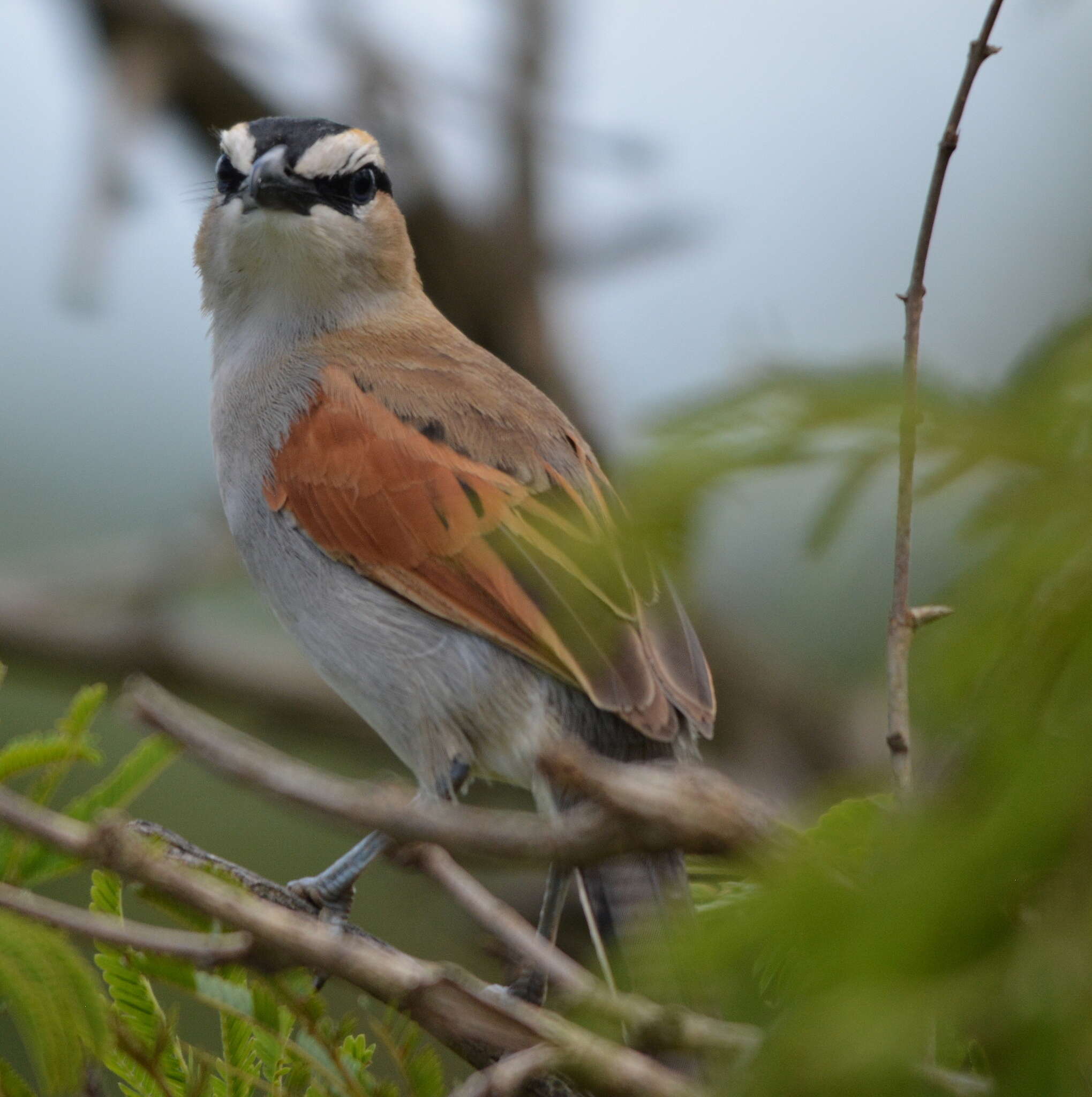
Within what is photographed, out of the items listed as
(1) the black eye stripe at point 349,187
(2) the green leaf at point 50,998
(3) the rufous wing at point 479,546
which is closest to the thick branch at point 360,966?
(2) the green leaf at point 50,998

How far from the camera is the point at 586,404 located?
7438mm

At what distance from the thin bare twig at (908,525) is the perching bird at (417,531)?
0.75m

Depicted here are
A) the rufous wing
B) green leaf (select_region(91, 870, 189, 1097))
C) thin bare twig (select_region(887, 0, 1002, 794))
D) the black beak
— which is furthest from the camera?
the black beak

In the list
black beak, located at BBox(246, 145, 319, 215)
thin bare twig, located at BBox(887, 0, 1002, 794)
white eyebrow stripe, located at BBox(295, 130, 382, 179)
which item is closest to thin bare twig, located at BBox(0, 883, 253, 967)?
thin bare twig, located at BBox(887, 0, 1002, 794)

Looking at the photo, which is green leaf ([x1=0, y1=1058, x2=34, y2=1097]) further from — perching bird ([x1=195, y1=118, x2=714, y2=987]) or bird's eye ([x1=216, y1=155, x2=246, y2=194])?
bird's eye ([x1=216, y1=155, x2=246, y2=194])

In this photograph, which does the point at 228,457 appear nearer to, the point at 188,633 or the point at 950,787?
the point at 950,787

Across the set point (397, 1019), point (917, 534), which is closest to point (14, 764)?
point (397, 1019)

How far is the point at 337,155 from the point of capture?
4.19 meters

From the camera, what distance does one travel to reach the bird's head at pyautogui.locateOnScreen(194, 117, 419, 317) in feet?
13.3

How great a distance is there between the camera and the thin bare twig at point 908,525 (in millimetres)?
1752

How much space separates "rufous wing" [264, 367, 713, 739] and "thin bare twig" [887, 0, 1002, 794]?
2.75 ft

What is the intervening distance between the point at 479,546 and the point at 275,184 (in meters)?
1.51

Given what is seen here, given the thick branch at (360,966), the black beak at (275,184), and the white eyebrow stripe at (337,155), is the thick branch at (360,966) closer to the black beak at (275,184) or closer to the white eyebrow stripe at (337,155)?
the black beak at (275,184)

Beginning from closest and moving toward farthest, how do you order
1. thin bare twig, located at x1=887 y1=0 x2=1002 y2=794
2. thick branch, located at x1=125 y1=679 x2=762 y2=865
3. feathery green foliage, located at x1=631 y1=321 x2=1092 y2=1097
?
feathery green foliage, located at x1=631 y1=321 x2=1092 y2=1097
thick branch, located at x1=125 y1=679 x2=762 y2=865
thin bare twig, located at x1=887 y1=0 x2=1002 y2=794
